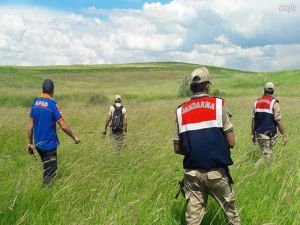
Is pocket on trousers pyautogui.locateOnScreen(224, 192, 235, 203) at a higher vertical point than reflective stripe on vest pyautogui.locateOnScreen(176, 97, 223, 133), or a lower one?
lower

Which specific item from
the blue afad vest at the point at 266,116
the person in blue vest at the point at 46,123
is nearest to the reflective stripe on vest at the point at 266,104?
the blue afad vest at the point at 266,116

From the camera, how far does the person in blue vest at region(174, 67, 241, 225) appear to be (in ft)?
13.6

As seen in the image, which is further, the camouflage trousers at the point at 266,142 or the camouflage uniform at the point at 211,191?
the camouflage trousers at the point at 266,142

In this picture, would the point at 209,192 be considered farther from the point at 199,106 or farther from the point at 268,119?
the point at 268,119

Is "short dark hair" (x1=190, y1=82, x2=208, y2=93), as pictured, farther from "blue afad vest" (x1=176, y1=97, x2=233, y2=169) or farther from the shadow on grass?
the shadow on grass

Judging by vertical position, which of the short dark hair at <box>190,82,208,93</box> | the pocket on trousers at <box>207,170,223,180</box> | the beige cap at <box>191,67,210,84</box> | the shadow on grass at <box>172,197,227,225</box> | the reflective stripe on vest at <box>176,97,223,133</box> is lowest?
the shadow on grass at <box>172,197,227,225</box>

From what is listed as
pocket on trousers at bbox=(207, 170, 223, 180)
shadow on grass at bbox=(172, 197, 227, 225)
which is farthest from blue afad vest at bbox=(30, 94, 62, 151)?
pocket on trousers at bbox=(207, 170, 223, 180)

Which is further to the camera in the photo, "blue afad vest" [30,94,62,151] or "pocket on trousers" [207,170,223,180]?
"blue afad vest" [30,94,62,151]

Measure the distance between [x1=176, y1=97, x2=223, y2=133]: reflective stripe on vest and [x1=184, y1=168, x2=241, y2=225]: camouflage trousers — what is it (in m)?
0.46

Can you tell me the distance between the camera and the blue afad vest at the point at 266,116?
8.59m

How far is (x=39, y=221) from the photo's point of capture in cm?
420

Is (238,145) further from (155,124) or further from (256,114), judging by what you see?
(155,124)

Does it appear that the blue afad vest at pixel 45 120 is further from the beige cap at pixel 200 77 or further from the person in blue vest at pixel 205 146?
the beige cap at pixel 200 77

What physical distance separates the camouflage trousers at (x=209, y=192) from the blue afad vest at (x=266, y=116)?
4.56 m
